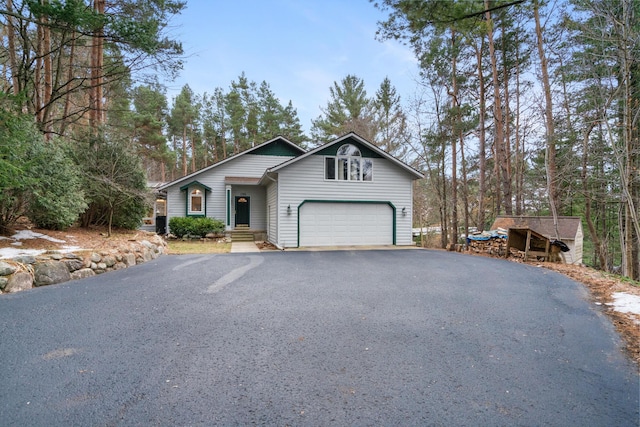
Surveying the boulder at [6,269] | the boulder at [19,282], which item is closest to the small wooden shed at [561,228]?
the boulder at [19,282]

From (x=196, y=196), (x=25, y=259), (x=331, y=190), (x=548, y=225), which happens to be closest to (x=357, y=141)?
(x=331, y=190)

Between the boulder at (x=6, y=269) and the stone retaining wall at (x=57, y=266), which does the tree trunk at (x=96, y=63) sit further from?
the boulder at (x=6, y=269)

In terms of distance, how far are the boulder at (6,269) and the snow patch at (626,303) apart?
974cm

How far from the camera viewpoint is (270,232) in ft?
45.6

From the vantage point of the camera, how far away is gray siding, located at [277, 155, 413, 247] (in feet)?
39.2

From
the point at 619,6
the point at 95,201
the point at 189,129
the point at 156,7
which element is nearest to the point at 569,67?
the point at 619,6

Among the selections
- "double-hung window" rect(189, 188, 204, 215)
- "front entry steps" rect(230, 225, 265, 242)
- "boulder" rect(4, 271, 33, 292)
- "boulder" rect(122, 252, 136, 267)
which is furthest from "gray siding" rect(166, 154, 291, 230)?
"boulder" rect(4, 271, 33, 292)

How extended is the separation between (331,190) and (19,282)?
9.50 meters

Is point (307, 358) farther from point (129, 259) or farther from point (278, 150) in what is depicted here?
point (278, 150)

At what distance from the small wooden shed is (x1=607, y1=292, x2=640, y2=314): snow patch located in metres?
5.48

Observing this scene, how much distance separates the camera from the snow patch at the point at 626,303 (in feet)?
14.6

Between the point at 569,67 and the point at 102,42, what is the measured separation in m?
15.0

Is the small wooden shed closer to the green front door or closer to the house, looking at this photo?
the house

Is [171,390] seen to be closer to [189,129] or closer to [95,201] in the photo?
[95,201]
